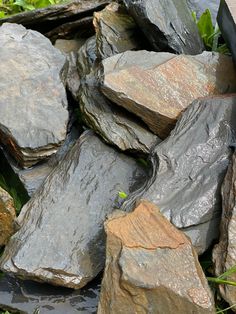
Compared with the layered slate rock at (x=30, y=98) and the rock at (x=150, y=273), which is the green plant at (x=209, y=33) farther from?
the rock at (x=150, y=273)

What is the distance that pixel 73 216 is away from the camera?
3641 millimetres

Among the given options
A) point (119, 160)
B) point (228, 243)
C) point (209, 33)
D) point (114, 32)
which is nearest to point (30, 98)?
point (119, 160)

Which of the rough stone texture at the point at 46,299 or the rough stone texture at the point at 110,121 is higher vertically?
the rough stone texture at the point at 110,121

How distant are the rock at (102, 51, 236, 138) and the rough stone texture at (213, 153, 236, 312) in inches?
23.4

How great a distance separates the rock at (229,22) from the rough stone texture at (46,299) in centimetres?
156

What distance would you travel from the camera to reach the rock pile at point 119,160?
315 cm

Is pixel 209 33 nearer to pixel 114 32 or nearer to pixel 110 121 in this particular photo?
pixel 114 32

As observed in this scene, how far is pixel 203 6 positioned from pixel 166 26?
0.76m

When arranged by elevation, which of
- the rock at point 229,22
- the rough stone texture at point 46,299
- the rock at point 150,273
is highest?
the rock at point 229,22

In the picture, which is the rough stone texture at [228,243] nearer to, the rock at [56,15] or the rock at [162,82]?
the rock at [162,82]

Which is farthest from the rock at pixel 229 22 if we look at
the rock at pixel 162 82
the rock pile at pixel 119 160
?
the rock at pixel 162 82

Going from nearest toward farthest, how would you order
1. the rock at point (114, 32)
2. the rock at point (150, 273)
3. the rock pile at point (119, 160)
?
the rock at point (150, 273) < the rock pile at point (119, 160) < the rock at point (114, 32)

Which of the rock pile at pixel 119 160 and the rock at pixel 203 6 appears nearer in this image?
the rock pile at pixel 119 160

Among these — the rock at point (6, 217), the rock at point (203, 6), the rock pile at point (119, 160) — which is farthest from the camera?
the rock at point (203, 6)
